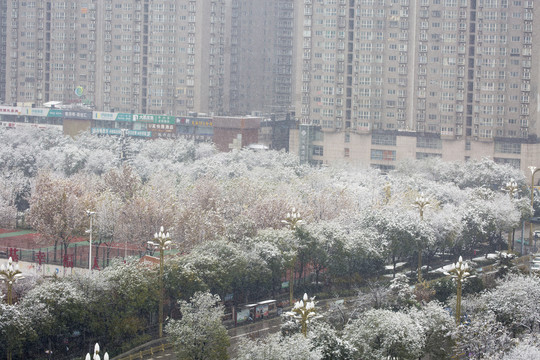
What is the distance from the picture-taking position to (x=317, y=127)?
132 metres

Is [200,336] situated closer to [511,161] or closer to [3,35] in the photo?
[511,161]

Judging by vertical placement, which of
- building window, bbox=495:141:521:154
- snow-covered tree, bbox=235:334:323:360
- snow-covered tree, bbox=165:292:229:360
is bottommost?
snow-covered tree, bbox=165:292:229:360

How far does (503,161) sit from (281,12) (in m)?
65.7

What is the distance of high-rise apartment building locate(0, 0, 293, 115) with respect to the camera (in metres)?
142

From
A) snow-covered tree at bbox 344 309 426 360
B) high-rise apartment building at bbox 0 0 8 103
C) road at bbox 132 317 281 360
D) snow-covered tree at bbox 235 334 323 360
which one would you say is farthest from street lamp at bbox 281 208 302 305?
high-rise apartment building at bbox 0 0 8 103

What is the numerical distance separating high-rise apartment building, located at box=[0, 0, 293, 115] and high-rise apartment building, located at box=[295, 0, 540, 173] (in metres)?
18.1

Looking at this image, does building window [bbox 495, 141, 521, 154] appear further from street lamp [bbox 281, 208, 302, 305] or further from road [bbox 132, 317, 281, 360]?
road [bbox 132, 317, 281, 360]

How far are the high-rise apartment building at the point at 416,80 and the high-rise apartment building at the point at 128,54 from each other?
18.1m

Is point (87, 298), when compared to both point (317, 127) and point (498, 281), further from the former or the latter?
point (317, 127)

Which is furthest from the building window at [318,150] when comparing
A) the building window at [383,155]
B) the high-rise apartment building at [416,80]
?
the building window at [383,155]

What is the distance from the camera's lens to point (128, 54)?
144 meters

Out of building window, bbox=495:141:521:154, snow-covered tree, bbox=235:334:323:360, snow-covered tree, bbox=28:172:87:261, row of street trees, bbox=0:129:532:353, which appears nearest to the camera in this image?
snow-covered tree, bbox=235:334:323:360

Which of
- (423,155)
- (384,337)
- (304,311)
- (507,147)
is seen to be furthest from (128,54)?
(304,311)

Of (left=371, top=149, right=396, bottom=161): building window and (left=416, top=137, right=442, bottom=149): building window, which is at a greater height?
(left=416, top=137, right=442, bottom=149): building window
